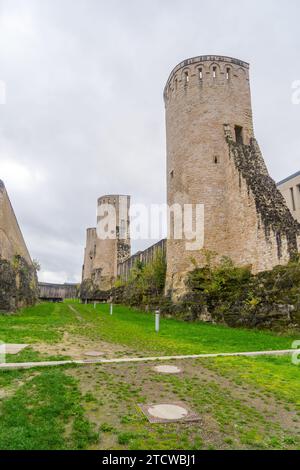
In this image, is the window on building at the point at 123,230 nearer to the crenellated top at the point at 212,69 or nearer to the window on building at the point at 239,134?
the crenellated top at the point at 212,69

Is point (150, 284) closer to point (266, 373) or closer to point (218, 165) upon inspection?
point (218, 165)

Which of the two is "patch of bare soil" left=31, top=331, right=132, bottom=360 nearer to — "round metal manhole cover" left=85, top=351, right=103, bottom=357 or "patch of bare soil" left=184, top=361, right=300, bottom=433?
"round metal manhole cover" left=85, top=351, right=103, bottom=357

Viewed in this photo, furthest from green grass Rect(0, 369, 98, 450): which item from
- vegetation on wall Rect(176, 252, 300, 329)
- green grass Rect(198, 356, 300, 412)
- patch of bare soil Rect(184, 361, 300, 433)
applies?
vegetation on wall Rect(176, 252, 300, 329)

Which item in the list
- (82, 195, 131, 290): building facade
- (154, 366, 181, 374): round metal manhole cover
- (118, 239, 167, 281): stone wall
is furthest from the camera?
(82, 195, 131, 290): building facade

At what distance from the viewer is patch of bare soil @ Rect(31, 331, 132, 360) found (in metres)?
7.59

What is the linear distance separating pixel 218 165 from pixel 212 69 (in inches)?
234

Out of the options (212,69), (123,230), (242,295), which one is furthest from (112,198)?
(242,295)

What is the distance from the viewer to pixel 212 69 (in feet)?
63.8

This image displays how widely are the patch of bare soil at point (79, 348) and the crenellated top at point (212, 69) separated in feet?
53.3

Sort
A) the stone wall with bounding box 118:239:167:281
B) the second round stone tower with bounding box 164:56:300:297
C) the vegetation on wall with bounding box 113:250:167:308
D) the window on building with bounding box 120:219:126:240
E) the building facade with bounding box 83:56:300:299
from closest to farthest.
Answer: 1. the building facade with bounding box 83:56:300:299
2. the second round stone tower with bounding box 164:56:300:297
3. the vegetation on wall with bounding box 113:250:167:308
4. the stone wall with bounding box 118:239:167:281
5. the window on building with bounding box 120:219:126:240

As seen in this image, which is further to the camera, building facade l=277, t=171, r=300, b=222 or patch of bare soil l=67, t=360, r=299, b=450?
building facade l=277, t=171, r=300, b=222

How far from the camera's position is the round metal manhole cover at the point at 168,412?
12.6ft
